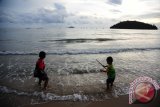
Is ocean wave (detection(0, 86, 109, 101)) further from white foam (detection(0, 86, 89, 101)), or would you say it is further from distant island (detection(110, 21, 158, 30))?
distant island (detection(110, 21, 158, 30))

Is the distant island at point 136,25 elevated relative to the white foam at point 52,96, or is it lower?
elevated

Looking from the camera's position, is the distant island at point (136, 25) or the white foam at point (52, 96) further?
the distant island at point (136, 25)

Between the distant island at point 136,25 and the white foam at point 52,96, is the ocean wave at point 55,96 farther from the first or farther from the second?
the distant island at point 136,25

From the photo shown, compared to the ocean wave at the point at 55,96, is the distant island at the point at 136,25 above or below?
above

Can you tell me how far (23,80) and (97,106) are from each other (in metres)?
4.18

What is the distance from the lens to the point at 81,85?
731cm

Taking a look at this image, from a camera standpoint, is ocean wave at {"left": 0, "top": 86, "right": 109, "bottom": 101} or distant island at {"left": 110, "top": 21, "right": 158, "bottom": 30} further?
distant island at {"left": 110, "top": 21, "right": 158, "bottom": 30}

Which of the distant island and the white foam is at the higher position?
the distant island

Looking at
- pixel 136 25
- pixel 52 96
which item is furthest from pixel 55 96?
pixel 136 25

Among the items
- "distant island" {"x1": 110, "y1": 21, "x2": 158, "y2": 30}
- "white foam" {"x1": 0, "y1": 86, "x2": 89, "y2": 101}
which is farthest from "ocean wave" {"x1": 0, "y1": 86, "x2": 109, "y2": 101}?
"distant island" {"x1": 110, "y1": 21, "x2": 158, "y2": 30}

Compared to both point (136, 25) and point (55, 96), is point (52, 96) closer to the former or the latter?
point (55, 96)

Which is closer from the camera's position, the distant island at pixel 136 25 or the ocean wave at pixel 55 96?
the ocean wave at pixel 55 96

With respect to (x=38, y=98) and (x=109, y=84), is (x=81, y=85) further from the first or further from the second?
(x=38, y=98)

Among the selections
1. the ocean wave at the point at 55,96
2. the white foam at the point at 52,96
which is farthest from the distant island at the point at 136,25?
the white foam at the point at 52,96
